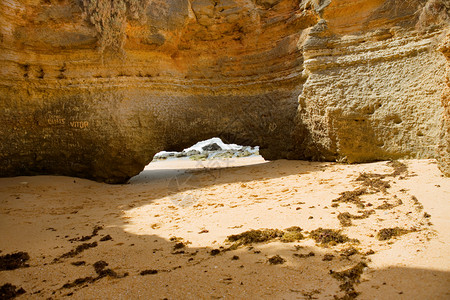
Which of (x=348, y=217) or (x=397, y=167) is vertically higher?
(x=397, y=167)

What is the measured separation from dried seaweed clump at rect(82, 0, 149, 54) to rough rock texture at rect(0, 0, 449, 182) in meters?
0.02

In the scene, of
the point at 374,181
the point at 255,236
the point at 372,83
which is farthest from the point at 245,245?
the point at 372,83

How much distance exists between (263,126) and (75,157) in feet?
14.6

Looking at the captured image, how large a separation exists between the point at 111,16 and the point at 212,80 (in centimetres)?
268

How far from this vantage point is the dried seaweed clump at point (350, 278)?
1.31 metres

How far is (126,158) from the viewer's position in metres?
5.96

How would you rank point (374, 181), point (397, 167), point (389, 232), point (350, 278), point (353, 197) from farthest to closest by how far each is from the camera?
point (397, 167) → point (374, 181) → point (353, 197) → point (389, 232) → point (350, 278)

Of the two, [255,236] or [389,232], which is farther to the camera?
[255,236]

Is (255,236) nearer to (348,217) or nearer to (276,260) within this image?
(276,260)

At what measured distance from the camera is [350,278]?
144 centimetres

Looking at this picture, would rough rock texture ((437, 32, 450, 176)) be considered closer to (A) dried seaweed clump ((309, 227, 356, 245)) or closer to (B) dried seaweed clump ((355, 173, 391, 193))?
(B) dried seaweed clump ((355, 173, 391, 193))

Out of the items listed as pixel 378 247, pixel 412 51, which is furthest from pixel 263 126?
pixel 378 247

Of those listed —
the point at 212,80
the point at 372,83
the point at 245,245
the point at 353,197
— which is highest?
the point at 212,80

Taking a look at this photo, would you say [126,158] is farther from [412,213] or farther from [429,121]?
[429,121]
